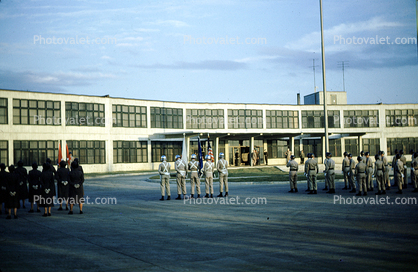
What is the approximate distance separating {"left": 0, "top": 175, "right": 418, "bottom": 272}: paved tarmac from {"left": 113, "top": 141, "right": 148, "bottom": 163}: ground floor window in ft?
107

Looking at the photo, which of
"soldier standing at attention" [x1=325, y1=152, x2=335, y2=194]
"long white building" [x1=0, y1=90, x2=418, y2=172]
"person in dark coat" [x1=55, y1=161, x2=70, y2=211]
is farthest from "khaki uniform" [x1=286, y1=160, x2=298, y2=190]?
"long white building" [x1=0, y1=90, x2=418, y2=172]

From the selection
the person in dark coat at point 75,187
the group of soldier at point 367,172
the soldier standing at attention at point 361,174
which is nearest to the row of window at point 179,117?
the person in dark coat at point 75,187

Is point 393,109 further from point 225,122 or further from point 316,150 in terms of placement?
point 225,122

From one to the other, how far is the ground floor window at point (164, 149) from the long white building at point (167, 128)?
0.41 feet

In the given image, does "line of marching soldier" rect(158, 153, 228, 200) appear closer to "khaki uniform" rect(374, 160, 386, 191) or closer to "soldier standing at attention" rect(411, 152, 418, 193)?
"khaki uniform" rect(374, 160, 386, 191)

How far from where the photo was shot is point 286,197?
18.2 m

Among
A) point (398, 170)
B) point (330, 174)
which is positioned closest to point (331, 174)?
point (330, 174)

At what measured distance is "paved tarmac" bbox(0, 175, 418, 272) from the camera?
23.4ft

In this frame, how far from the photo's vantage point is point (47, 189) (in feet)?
47.1

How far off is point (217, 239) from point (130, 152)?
3998 centimetres

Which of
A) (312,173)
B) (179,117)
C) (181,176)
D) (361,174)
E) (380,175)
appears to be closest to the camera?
(361,174)

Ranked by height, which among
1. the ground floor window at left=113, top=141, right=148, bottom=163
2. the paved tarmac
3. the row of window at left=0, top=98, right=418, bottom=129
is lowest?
the paved tarmac

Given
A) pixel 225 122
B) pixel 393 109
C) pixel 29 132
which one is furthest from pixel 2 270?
pixel 393 109

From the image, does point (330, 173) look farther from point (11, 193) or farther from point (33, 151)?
point (33, 151)
